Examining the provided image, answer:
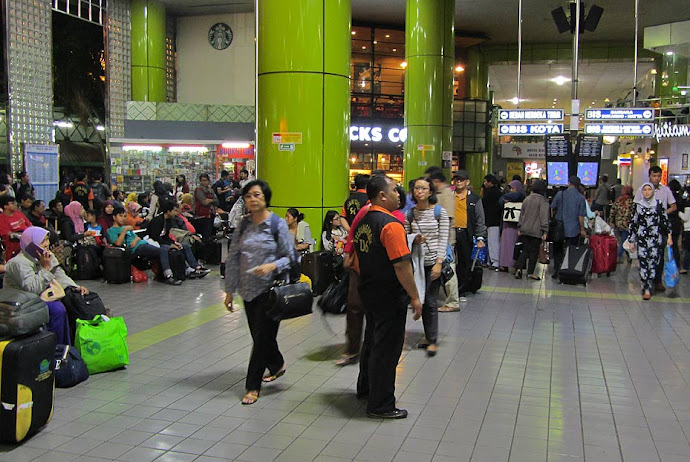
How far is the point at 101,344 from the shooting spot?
5.86 metres

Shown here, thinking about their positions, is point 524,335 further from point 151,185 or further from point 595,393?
point 151,185

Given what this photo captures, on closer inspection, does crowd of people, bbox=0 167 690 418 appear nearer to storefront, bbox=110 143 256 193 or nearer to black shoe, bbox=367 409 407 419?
black shoe, bbox=367 409 407 419

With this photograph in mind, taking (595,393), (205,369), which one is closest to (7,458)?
(205,369)

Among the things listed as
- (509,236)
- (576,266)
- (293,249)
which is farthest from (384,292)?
(509,236)

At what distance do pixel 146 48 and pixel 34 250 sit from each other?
1961 cm

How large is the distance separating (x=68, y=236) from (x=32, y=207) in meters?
0.72

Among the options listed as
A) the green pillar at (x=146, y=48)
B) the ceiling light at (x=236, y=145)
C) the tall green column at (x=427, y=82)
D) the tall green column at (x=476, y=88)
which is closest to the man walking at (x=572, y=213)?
the tall green column at (x=427, y=82)

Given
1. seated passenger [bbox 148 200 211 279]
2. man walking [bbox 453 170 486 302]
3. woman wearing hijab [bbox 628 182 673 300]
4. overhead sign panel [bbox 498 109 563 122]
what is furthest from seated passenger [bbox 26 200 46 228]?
overhead sign panel [bbox 498 109 563 122]

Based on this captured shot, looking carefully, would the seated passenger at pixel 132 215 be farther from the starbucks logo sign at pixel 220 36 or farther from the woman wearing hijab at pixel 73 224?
the starbucks logo sign at pixel 220 36

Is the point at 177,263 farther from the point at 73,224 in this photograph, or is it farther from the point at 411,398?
the point at 411,398

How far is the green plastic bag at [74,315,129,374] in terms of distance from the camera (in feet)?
19.1

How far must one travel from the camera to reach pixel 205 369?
6160 millimetres

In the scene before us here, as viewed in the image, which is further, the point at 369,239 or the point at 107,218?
the point at 107,218

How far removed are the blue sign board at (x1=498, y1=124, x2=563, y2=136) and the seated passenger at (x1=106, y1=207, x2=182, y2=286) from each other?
9.86 metres
